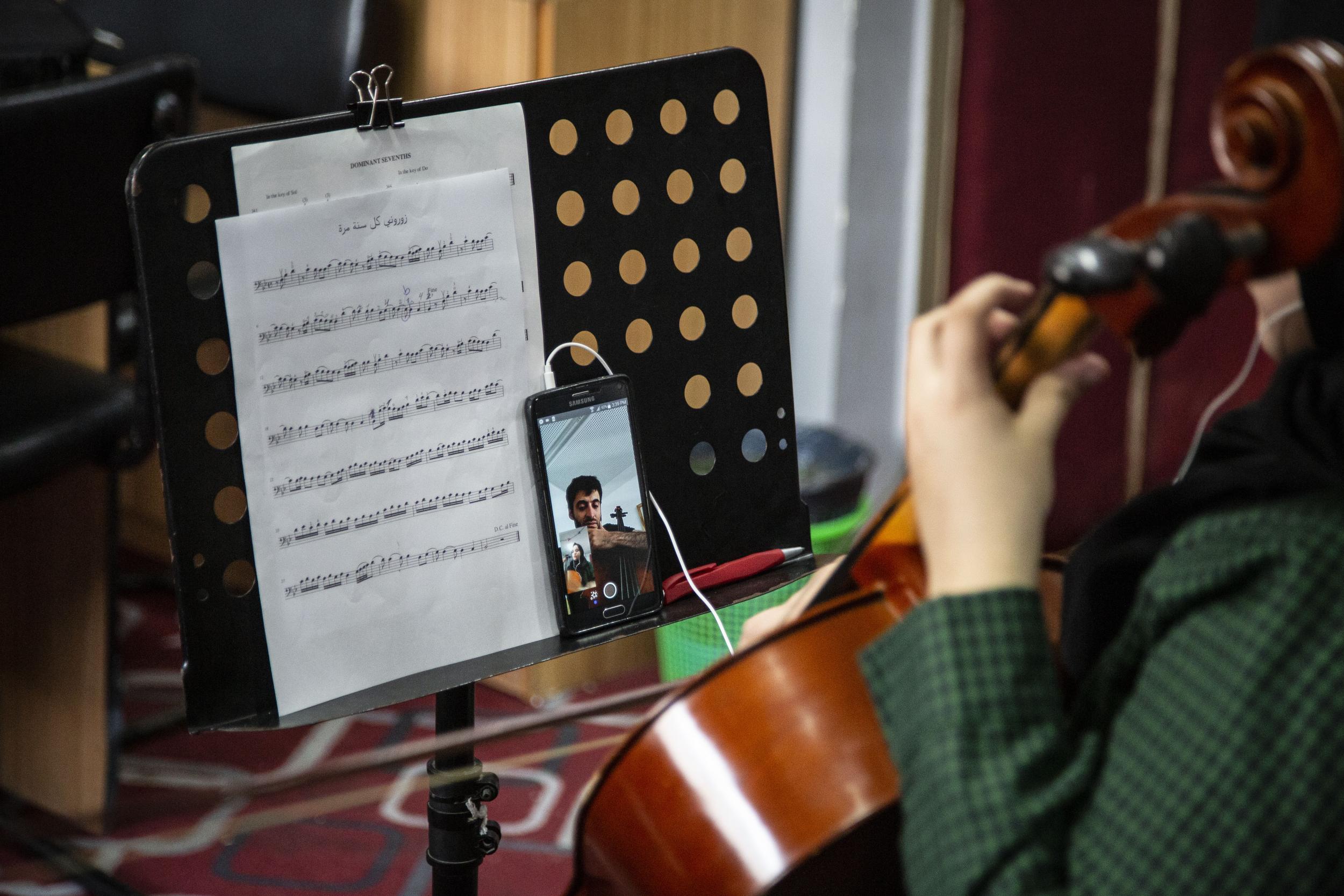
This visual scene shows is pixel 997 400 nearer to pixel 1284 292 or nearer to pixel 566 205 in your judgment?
pixel 1284 292

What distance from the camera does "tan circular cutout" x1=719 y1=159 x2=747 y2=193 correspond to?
898 mm

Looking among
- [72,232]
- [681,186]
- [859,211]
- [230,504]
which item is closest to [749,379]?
[681,186]

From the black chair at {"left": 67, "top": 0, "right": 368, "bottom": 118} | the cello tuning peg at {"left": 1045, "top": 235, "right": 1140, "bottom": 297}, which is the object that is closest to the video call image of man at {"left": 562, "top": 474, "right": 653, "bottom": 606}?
the cello tuning peg at {"left": 1045, "top": 235, "right": 1140, "bottom": 297}

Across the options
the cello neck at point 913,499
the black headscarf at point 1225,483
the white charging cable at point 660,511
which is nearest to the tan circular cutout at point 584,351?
the white charging cable at point 660,511

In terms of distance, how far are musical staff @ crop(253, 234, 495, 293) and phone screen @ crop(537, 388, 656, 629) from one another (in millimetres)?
111

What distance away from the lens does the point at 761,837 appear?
683mm

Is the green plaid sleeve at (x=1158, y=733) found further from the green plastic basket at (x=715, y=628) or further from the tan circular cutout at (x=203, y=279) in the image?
the green plastic basket at (x=715, y=628)

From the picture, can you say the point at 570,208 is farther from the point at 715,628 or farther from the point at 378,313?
the point at 715,628

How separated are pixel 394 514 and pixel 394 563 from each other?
0.10 ft

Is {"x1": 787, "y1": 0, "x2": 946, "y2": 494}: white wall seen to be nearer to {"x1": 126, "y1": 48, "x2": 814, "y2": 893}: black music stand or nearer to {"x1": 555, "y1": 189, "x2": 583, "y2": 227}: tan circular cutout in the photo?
{"x1": 126, "y1": 48, "x2": 814, "y2": 893}: black music stand

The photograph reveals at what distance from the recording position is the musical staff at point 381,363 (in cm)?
74

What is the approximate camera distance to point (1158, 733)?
567 mm

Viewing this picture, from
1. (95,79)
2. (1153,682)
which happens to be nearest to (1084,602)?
(1153,682)

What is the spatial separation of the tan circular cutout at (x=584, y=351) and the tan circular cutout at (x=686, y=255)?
0.08 meters
